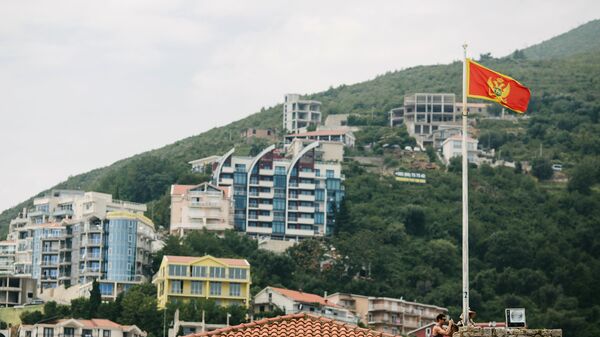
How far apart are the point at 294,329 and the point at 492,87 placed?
8.47m

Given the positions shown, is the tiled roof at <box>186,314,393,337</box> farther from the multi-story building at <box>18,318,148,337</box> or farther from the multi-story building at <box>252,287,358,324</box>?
the multi-story building at <box>252,287,358,324</box>

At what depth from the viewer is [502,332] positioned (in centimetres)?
2492

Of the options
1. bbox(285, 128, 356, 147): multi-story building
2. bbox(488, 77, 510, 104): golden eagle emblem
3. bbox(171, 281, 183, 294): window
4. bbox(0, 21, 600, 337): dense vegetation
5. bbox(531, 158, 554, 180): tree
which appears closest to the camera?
bbox(488, 77, 510, 104): golden eagle emblem

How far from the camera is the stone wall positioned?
24.9 metres

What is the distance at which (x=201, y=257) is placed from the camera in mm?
137125

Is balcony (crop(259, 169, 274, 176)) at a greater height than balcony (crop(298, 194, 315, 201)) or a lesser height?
greater

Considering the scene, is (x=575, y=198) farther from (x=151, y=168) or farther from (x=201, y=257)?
(x=201, y=257)

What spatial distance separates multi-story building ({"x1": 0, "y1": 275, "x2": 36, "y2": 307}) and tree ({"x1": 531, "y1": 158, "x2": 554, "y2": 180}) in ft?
226

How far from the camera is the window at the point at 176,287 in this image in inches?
5143

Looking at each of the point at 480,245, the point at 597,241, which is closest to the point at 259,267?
the point at 480,245

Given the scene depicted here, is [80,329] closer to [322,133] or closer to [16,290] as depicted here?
[16,290]

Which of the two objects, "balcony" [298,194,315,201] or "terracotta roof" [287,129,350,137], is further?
"terracotta roof" [287,129,350,137]

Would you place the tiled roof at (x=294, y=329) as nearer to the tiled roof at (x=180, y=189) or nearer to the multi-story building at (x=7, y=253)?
the multi-story building at (x=7, y=253)

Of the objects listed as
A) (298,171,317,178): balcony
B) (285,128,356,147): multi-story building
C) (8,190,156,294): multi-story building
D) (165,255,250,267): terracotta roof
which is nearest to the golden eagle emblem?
(165,255,250,267): terracotta roof
